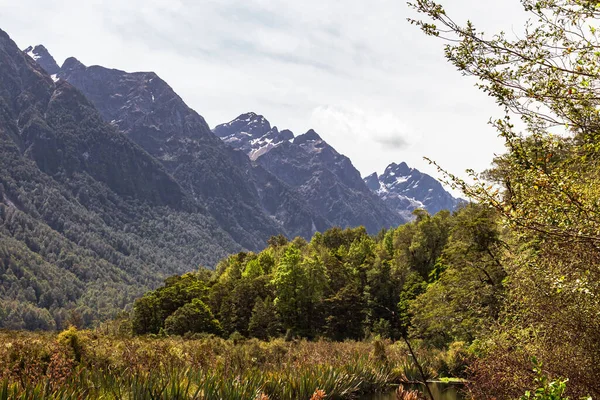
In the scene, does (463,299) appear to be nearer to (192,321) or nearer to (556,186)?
(556,186)

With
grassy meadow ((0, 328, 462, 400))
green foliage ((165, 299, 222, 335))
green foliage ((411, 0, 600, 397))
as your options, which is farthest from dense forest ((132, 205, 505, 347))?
green foliage ((411, 0, 600, 397))

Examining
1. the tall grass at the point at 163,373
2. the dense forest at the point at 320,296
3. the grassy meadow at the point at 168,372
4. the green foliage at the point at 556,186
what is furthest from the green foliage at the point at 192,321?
the green foliage at the point at 556,186

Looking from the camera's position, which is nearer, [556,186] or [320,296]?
[556,186]

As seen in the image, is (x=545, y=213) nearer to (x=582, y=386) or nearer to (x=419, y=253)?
(x=582, y=386)

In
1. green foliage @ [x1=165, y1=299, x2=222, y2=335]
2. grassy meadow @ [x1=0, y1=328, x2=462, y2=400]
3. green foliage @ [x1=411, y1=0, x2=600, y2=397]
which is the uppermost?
green foliage @ [x1=411, y1=0, x2=600, y2=397]

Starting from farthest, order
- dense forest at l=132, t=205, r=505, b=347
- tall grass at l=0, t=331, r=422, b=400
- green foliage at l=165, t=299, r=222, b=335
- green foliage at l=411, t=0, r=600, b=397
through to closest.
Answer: green foliage at l=165, t=299, r=222, b=335 → dense forest at l=132, t=205, r=505, b=347 → tall grass at l=0, t=331, r=422, b=400 → green foliage at l=411, t=0, r=600, b=397

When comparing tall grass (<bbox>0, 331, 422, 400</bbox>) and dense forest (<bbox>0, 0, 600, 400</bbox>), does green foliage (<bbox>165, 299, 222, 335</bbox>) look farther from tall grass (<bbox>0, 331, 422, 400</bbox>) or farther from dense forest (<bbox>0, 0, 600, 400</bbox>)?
tall grass (<bbox>0, 331, 422, 400</bbox>)

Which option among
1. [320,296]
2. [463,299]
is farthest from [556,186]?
[320,296]

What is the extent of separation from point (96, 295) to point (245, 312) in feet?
547

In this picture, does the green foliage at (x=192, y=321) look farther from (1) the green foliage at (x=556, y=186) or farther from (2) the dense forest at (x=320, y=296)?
(1) the green foliage at (x=556, y=186)

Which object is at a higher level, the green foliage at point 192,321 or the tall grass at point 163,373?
the tall grass at point 163,373

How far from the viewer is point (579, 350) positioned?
8617mm

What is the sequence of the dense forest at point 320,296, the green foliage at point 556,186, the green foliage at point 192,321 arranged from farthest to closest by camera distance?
the green foliage at point 192,321 < the dense forest at point 320,296 < the green foliage at point 556,186

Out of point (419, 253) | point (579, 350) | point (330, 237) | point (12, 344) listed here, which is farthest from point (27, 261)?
point (579, 350)
